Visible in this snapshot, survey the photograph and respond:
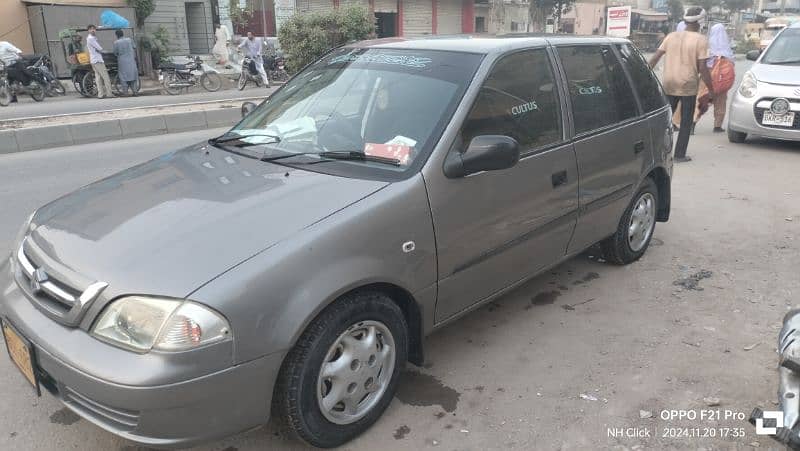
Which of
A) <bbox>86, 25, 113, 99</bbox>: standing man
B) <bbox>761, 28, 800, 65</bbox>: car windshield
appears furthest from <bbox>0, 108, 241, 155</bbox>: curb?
<bbox>761, 28, 800, 65</bbox>: car windshield

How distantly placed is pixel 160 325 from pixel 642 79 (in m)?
3.71

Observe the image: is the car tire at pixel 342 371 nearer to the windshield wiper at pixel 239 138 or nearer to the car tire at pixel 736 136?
the windshield wiper at pixel 239 138

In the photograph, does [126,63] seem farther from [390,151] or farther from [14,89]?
[390,151]

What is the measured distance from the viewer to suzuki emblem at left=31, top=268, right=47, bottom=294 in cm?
238

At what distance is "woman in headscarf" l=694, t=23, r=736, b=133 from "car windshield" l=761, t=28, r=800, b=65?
2.00ft

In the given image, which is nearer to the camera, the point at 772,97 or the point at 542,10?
the point at 772,97

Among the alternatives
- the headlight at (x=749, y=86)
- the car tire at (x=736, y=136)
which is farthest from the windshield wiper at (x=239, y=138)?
the car tire at (x=736, y=136)

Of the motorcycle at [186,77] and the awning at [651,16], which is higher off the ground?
the awning at [651,16]

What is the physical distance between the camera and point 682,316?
381 cm

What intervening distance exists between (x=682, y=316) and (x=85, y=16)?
67.5 ft

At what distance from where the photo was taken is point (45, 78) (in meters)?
15.4

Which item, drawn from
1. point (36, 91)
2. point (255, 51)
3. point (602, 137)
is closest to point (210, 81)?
point (255, 51)

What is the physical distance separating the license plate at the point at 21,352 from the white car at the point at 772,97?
28.8 ft

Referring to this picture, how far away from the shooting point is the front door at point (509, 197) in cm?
291
